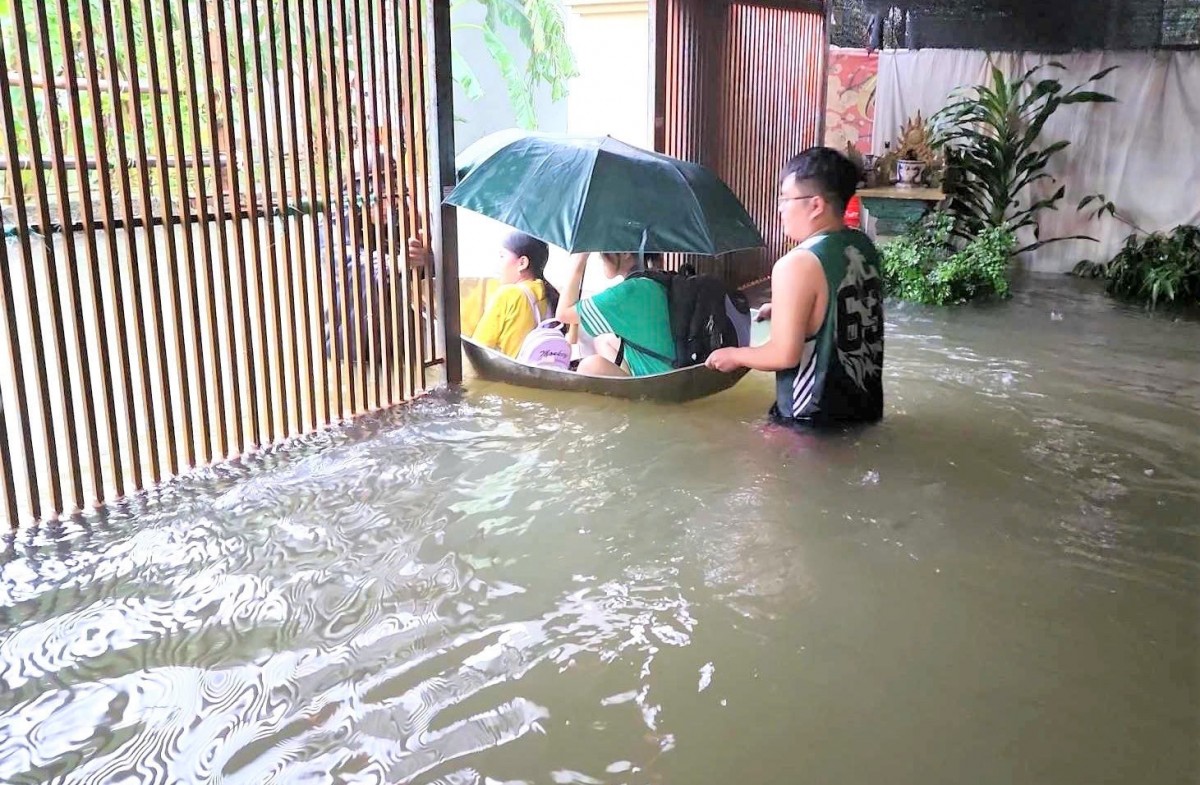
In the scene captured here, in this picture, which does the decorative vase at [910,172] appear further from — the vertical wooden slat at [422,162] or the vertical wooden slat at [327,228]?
the vertical wooden slat at [327,228]

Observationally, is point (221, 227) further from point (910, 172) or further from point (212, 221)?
point (910, 172)

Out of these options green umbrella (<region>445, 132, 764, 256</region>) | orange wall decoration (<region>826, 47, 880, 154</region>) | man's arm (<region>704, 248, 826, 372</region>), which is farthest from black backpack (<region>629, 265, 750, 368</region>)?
orange wall decoration (<region>826, 47, 880, 154</region>)

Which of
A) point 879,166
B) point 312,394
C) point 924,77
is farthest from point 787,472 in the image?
point 924,77

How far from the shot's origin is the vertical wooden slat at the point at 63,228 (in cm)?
330

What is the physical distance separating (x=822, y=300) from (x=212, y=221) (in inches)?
100

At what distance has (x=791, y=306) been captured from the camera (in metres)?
4.22

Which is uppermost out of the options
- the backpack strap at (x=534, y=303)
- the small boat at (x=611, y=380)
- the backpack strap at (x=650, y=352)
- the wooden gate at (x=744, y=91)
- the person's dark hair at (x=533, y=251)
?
the wooden gate at (x=744, y=91)

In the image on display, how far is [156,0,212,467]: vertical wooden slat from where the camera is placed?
3.71m

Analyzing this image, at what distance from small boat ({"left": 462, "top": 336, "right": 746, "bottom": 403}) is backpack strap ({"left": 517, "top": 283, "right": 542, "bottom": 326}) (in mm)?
291

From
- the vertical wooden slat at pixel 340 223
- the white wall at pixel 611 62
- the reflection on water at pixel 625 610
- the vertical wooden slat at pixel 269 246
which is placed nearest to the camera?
the reflection on water at pixel 625 610

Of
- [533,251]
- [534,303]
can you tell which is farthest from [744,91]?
[534,303]

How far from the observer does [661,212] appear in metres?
4.94

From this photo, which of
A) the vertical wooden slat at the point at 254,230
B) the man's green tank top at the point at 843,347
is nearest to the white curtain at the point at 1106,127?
the man's green tank top at the point at 843,347

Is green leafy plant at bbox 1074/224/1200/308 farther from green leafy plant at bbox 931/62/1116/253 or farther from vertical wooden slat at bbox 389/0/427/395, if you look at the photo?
vertical wooden slat at bbox 389/0/427/395
